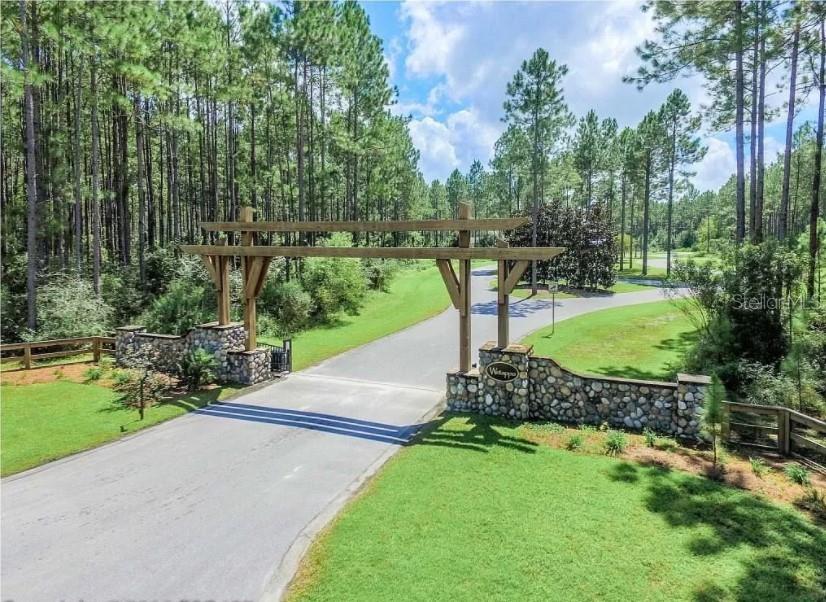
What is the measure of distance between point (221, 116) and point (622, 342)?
26.3 metres

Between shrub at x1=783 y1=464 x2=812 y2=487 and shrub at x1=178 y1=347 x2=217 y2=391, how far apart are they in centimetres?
1249

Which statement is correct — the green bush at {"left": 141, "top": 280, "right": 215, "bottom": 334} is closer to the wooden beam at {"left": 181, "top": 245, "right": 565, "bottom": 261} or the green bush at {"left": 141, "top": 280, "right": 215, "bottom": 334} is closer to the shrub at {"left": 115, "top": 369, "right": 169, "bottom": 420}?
the shrub at {"left": 115, "top": 369, "right": 169, "bottom": 420}

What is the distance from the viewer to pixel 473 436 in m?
8.95

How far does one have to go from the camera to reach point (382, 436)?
30.2 ft

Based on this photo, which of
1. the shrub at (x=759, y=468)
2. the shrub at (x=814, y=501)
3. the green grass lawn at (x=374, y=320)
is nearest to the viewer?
Answer: the shrub at (x=814, y=501)

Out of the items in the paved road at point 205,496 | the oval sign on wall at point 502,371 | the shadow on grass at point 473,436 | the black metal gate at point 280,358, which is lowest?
the paved road at point 205,496

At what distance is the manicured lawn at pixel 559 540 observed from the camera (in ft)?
15.8

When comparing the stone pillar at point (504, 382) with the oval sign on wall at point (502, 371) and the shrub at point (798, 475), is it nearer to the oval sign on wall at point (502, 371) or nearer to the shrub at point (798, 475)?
the oval sign on wall at point (502, 371)

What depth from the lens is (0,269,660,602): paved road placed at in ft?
17.2

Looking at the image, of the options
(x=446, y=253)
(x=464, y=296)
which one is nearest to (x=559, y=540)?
(x=464, y=296)

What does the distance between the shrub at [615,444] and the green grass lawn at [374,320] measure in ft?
30.6

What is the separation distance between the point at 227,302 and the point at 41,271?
1120cm

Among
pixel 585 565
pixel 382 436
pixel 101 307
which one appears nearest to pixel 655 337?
pixel 382 436

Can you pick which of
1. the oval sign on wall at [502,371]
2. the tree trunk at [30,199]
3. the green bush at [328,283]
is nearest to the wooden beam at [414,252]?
the oval sign on wall at [502,371]
